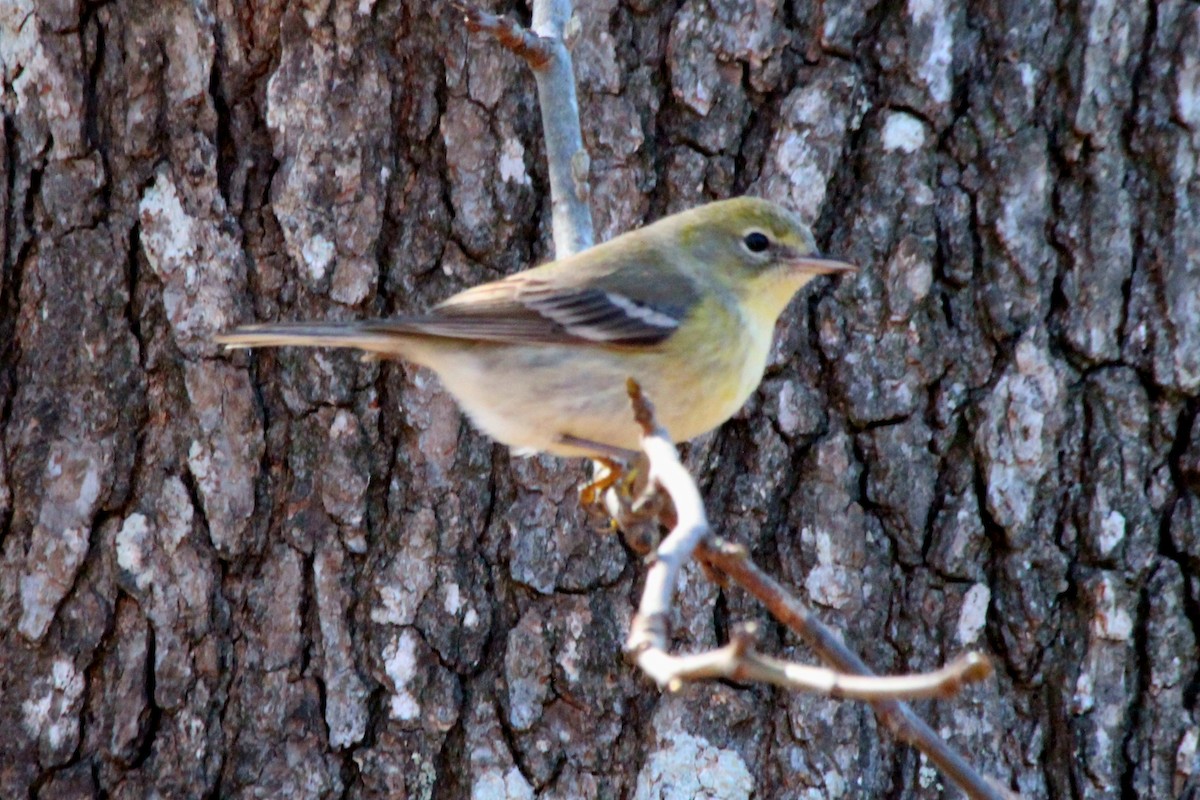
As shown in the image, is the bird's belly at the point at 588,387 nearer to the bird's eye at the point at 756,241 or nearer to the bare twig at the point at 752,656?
the bird's eye at the point at 756,241

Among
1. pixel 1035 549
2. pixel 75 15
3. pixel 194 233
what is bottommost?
pixel 1035 549

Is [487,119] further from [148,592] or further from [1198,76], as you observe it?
[1198,76]

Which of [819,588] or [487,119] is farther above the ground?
[487,119]

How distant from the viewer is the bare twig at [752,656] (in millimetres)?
1380

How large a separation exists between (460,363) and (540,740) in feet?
3.39

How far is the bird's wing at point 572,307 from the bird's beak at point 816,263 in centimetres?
29

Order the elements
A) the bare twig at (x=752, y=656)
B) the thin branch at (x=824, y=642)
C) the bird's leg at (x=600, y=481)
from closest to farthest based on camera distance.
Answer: the bare twig at (x=752, y=656) → the thin branch at (x=824, y=642) → the bird's leg at (x=600, y=481)

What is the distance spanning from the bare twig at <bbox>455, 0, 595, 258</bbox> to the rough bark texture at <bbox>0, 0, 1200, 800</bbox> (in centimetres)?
55

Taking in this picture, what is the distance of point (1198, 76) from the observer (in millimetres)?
3768

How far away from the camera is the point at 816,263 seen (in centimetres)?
349

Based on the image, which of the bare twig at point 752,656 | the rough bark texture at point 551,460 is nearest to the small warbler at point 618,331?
the rough bark texture at point 551,460

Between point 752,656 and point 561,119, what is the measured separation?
199 centimetres

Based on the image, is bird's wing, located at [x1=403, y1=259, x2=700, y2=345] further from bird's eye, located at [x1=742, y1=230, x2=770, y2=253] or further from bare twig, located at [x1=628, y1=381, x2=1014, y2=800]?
bare twig, located at [x1=628, y1=381, x2=1014, y2=800]

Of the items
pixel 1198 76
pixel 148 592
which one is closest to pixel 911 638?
pixel 1198 76
